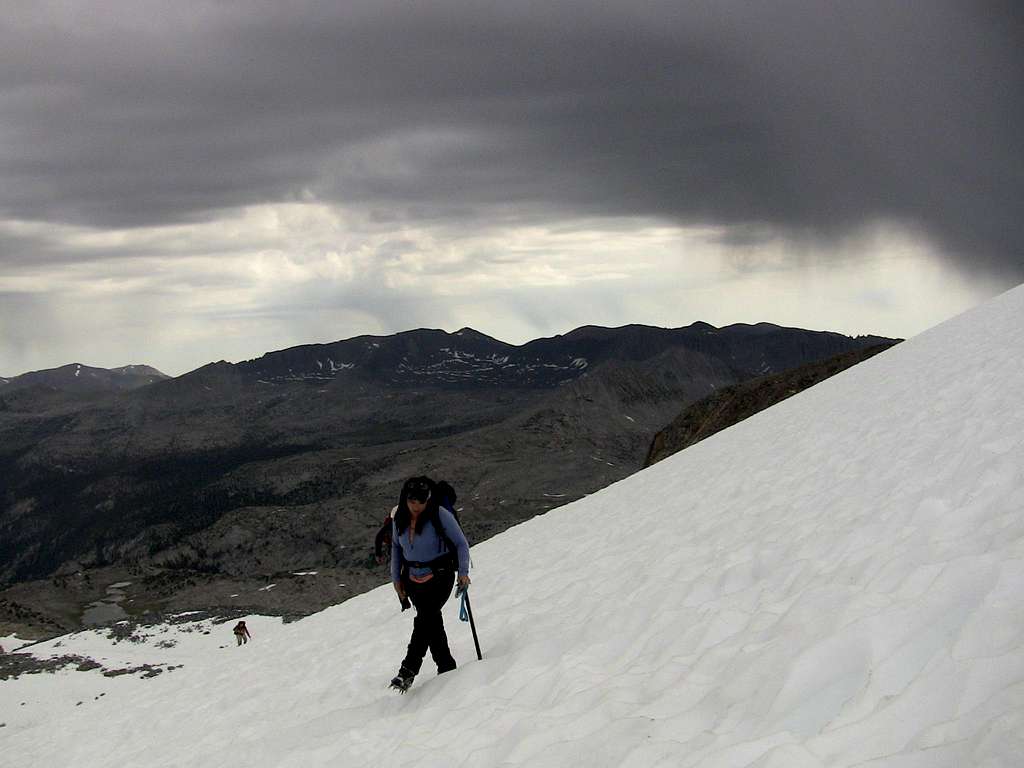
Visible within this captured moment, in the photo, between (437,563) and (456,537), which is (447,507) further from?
(437,563)

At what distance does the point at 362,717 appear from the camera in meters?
8.73

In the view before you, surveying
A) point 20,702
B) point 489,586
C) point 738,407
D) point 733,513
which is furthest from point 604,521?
point 738,407

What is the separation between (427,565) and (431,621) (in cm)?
71

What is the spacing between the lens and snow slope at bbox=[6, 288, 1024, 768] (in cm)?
454

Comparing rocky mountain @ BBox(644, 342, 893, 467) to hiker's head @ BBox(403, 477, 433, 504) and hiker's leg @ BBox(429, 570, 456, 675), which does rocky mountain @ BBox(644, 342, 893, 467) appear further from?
hiker's head @ BBox(403, 477, 433, 504)

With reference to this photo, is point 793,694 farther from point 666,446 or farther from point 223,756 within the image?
point 666,446

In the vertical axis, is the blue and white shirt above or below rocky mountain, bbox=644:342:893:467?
above

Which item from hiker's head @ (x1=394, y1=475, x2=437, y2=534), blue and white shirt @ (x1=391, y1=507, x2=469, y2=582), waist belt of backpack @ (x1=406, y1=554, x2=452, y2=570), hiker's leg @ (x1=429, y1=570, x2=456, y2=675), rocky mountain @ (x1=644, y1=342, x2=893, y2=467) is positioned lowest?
rocky mountain @ (x1=644, y1=342, x2=893, y2=467)

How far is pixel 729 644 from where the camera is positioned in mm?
6520

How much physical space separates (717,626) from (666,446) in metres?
66.0

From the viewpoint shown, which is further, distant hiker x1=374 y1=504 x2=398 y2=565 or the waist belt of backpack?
distant hiker x1=374 y1=504 x2=398 y2=565

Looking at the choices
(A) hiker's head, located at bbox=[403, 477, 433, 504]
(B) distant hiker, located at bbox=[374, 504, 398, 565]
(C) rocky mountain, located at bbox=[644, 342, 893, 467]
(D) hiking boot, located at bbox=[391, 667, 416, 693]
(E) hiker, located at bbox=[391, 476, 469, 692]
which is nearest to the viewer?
(A) hiker's head, located at bbox=[403, 477, 433, 504]

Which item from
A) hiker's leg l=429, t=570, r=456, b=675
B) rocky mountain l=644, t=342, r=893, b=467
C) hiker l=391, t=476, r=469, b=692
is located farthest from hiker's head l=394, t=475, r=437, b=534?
rocky mountain l=644, t=342, r=893, b=467

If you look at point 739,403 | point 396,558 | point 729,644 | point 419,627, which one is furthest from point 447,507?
point 739,403
